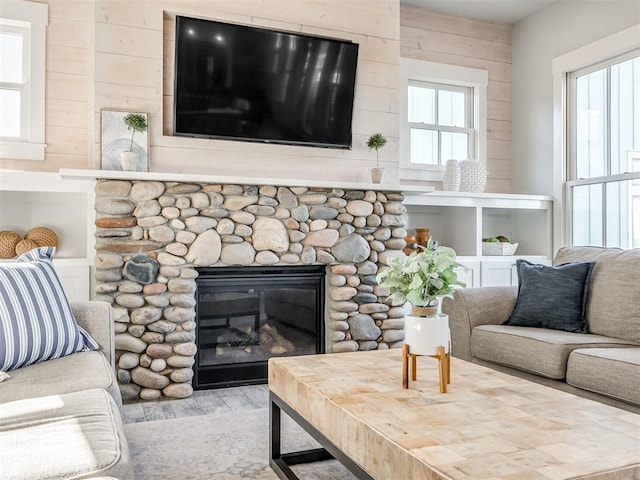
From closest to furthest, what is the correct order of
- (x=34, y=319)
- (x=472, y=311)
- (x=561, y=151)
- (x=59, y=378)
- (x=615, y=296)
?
(x=59, y=378) < (x=34, y=319) < (x=615, y=296) < (x=472, y=311) < (x=561, y=151)

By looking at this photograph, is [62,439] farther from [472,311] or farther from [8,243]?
[8,243]

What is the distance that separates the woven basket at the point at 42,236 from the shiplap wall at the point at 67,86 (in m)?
0.42

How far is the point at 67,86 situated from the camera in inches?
147

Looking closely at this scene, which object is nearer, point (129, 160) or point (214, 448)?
point (214, 448)

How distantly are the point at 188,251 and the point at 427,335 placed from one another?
1.99m

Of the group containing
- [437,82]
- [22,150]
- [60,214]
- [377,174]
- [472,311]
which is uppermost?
[437,82]

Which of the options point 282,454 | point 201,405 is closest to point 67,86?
point 201,405

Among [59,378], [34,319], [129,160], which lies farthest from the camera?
[129,160]

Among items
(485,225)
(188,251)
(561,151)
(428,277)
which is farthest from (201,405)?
(561,151)

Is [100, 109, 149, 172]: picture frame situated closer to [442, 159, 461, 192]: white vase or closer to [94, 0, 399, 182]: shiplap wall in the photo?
[94, 0, 399, 182]: shiplap wall

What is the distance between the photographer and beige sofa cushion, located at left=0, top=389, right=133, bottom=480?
1.18m

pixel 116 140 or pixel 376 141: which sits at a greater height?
pixel 376 141

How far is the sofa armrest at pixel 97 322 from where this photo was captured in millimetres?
2430

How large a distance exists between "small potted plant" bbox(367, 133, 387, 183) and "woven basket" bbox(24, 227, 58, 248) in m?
2.19
